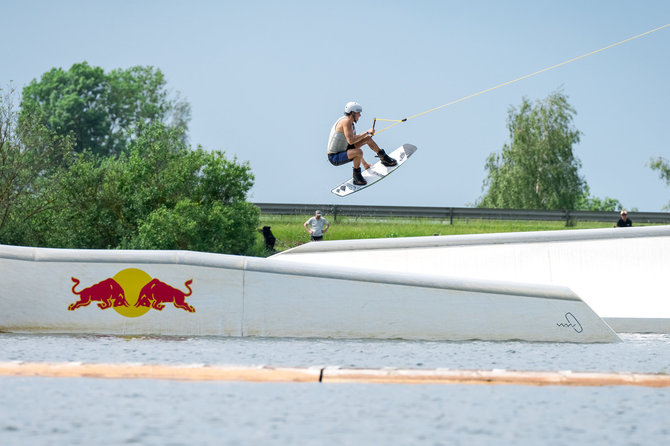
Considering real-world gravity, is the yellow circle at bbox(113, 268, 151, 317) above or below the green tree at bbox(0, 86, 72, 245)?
below

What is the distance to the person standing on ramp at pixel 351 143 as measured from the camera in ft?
44.2

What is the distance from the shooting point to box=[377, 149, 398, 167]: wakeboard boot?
13961mm

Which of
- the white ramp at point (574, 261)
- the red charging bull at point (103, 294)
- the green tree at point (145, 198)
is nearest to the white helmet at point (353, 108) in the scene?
the white ramp at point (574, 261)

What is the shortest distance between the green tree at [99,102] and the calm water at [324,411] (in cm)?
4802

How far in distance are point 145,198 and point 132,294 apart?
1442 cm

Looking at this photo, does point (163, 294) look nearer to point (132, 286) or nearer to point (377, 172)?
point (132, 286)

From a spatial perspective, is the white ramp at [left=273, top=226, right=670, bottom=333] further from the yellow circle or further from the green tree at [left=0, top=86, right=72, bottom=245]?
the green tree at [left=0, top=86, right=72, bottom=245]

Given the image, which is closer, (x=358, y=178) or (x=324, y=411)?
(x=324, y=411)

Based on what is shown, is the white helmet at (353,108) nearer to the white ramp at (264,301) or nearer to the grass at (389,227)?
the white ramp at (264,301)

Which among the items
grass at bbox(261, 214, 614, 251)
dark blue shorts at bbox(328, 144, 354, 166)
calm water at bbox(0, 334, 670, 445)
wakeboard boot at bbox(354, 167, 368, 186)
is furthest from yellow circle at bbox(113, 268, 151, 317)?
grass at bbox(261, 214, 614, 251)

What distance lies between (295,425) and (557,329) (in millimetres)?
5742

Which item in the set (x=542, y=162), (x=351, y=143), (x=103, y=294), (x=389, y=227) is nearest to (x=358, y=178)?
(x=351, y=143)

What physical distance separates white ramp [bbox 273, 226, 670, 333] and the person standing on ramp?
169cm

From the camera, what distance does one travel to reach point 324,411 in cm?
579
